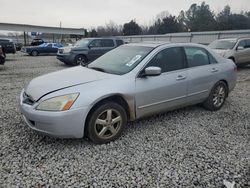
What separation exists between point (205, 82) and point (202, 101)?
45 centimetres

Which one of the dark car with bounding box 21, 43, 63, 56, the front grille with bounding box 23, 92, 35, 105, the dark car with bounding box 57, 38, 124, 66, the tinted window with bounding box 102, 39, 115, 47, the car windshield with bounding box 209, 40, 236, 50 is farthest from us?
the dark car with bounding box 21, 43, 63, 56

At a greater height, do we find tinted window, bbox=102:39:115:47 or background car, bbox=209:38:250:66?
tinted window, bbox=102:39:115:47

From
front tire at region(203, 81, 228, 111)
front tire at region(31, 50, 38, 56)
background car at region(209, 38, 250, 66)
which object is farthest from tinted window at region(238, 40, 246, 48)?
front tire at region(31, 50, 38, 56)

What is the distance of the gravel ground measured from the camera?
104 inches

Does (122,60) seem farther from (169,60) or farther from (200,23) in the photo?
(200,23)

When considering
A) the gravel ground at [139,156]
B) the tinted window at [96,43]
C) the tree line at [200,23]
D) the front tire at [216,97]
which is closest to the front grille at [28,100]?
the gravel ground at [139,156]

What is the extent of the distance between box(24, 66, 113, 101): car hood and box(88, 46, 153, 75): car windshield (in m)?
0.25

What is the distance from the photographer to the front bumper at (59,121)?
3.00 metres

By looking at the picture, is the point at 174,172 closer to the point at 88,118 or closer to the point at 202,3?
the point at 88,118

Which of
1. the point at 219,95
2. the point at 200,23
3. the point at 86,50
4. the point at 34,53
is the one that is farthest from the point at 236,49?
the point at 200,23

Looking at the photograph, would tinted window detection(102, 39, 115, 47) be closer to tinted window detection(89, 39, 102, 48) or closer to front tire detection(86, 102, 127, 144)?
tinted window detection(89, 39, 102, 48)

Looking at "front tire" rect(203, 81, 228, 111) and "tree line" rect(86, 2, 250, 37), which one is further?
"tree line" rect(86, 2, 250, 37)

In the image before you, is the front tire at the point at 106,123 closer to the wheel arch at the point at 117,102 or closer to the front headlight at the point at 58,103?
the wheel arch at the point at 117,102

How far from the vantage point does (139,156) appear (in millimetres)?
3141
